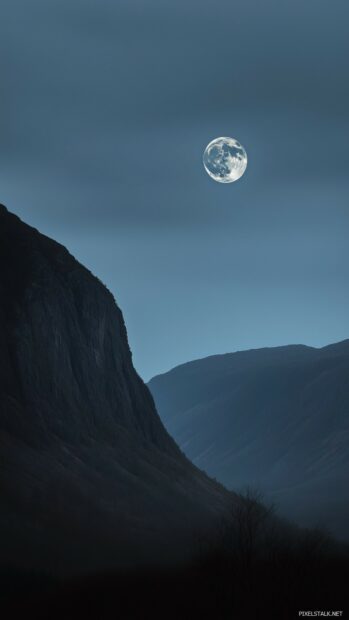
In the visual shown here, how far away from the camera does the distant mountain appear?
135 m

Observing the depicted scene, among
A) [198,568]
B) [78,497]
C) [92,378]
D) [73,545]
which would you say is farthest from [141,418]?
[198,568]

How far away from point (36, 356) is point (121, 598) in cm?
8834

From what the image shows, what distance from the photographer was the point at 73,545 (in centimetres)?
13188

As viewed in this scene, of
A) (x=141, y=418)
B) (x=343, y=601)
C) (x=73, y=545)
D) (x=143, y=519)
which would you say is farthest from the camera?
(x=141, y=418)

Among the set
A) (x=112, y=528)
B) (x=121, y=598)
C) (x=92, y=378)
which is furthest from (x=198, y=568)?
(x=92, y=378)

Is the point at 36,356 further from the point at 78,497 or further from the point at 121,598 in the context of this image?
the point at 121,598

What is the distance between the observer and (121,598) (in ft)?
283

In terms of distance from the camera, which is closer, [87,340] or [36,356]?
[36,356]

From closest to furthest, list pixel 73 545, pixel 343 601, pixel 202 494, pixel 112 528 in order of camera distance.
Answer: pixel 343 601 < pixel 73 545 < pixel 112 528 < pixel 202 494

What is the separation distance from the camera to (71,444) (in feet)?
543

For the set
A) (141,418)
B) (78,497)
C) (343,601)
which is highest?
(141,418)

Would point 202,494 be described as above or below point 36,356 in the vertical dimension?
below

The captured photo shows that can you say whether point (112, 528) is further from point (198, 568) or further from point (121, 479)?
point (198, 568)

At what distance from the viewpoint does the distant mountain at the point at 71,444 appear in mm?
135250
